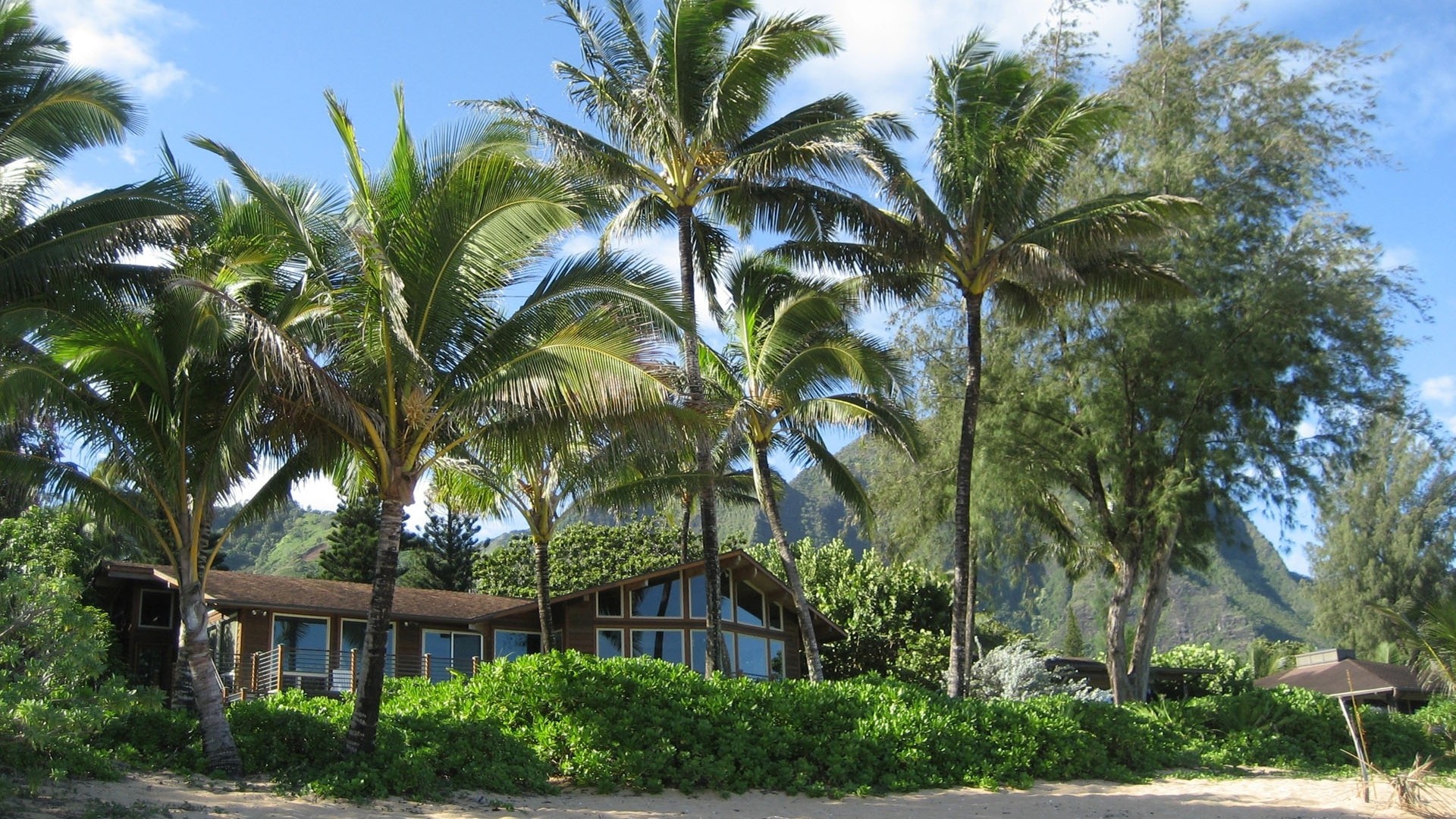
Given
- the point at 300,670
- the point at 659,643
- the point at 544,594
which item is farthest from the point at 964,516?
the point at 300,670

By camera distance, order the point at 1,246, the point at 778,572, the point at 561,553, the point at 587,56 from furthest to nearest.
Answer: the point at 561,553 < the point at 778,572 < the point at 587,56 < the point at 1,246

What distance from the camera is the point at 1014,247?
63.2ft

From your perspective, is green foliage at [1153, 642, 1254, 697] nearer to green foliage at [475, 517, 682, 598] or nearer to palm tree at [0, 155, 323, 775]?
green foliage at [475, 517, 682, 598]

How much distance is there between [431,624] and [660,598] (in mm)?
5250

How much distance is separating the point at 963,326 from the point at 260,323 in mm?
16499

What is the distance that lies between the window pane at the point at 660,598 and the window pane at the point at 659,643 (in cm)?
42

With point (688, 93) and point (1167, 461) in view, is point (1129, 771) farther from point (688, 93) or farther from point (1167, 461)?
point (688, 93)

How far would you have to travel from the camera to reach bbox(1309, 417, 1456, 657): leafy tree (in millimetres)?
46625

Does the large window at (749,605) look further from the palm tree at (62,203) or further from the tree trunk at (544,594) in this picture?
the palm tree at (62,203)

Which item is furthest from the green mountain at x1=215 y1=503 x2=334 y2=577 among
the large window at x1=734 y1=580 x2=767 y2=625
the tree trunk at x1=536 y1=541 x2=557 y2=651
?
the tree trunk at x1=536 y1=541 x2=557 y2=651

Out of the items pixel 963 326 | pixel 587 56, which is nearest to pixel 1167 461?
pixel 963 326

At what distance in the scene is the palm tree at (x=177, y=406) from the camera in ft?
38.0

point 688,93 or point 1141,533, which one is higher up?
point 688,93

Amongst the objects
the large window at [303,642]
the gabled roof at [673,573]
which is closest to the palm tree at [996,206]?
the gabled roof at [673,573]
